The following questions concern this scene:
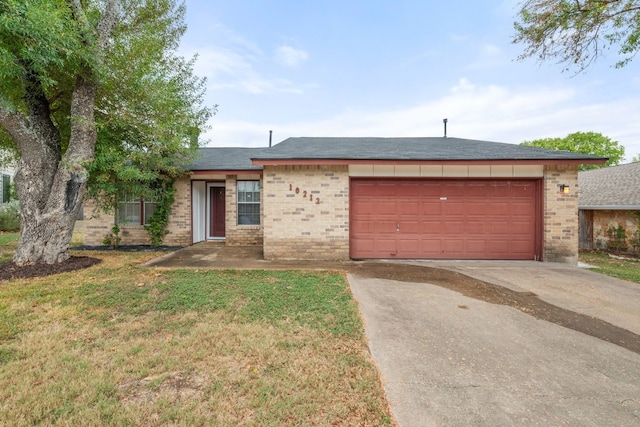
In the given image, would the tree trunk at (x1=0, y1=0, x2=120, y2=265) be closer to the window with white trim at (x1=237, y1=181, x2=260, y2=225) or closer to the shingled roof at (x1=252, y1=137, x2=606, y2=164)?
the shingled roof at (x1=252, y1=137, x2=606, y2=164)

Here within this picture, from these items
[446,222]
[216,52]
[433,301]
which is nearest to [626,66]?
[446,222]

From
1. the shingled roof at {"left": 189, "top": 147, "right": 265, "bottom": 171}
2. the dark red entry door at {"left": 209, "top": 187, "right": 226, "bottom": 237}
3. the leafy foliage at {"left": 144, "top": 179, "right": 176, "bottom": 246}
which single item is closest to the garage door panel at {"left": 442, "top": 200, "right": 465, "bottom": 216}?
the shingled roof at {"left": 189, "top": 147, "right": 265, "bottom": 171}

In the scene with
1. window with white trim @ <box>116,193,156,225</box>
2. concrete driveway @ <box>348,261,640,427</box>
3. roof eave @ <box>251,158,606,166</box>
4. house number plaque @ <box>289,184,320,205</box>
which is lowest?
concrete driveway @ <box>348,261,640,427</box>

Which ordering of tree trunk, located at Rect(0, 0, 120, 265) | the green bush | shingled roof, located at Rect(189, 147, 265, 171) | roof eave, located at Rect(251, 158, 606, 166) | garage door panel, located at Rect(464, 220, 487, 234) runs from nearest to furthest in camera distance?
tree trunk, located at Rect(0, 0, 120, 265)
roof eave, located at Rect(251, 158, 606, 166)
garage door panel, located at Rect(464, 220, 487, 234)
shingled roof, located at Rect(189, 147, 265, 171)
the green bush

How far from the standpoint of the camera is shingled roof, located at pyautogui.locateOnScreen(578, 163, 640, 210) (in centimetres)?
959

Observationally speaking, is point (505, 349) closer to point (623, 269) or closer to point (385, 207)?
point (385, 207)

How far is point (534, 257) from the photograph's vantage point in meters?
7.30

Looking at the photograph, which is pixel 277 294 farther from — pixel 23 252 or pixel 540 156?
pixel 540 156

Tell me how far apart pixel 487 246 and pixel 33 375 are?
8.57 meters

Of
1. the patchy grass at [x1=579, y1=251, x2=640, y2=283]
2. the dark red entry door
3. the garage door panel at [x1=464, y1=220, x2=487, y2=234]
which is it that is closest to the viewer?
the patchy grass at [x1=579, y1=251, x2=640, y2=283]

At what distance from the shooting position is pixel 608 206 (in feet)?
31.6

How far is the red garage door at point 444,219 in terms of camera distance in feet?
23.9

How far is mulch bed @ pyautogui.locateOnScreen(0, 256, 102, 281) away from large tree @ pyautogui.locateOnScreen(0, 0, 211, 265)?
0.23 m

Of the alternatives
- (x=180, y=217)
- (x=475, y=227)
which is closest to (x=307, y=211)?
(x=475, y=227)
